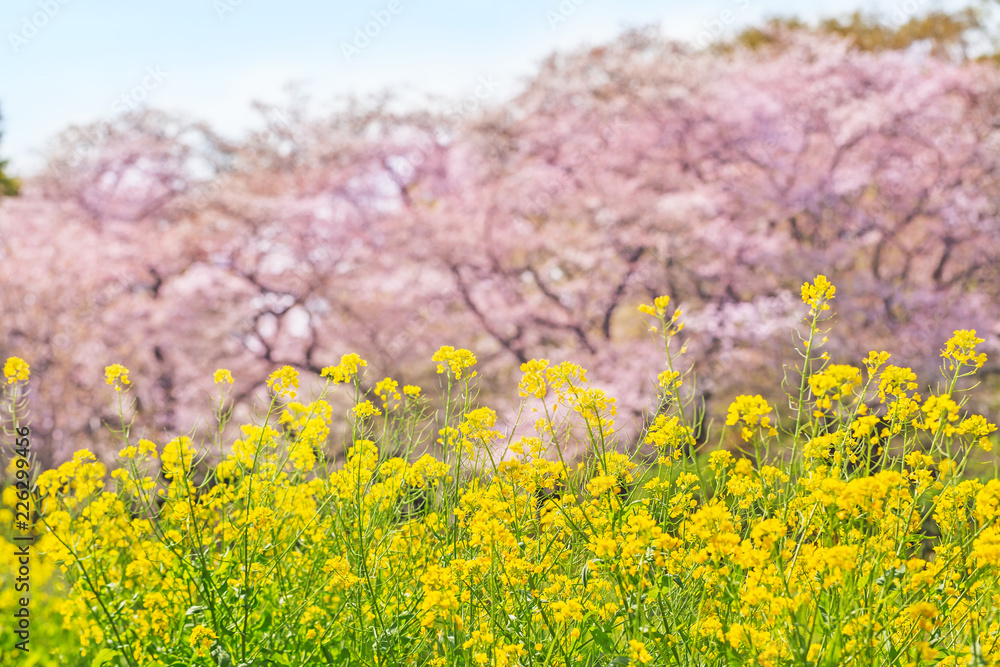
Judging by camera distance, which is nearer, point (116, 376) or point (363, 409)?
point (363, 409)

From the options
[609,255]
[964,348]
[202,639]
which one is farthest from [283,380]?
[609,255]

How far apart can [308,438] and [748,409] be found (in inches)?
71.7

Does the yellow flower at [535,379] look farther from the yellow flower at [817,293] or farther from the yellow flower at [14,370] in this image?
the yellow flower at [14,370]

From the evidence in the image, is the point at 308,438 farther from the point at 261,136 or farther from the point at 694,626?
the point at 261,136

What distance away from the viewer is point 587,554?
9.96ft

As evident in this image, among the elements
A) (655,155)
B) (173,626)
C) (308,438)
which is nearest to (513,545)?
(308,438)

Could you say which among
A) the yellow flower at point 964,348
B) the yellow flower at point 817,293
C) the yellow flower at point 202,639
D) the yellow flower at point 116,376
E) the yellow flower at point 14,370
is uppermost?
the yellow flower at point 817,293

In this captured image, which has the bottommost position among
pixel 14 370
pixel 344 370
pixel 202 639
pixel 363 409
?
pixel 202 639

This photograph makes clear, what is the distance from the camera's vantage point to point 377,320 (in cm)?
1116

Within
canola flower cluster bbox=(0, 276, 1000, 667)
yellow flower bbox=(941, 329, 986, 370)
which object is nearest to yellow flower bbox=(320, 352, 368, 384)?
canola flower cluster bbox=(0, 276, 1000, 667)

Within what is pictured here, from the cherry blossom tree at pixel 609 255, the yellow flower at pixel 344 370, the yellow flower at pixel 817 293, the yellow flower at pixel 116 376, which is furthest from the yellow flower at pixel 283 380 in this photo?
the cherry blossom tree at pixel 609 255

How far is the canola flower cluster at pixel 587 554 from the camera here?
230 cm

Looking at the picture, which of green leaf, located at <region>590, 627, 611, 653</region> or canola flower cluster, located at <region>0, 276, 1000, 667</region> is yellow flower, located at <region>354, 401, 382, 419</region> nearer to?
canola flower cluster, located at <region>0, 276, 1000, 667</region>

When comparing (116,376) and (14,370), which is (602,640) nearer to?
(116,376)
